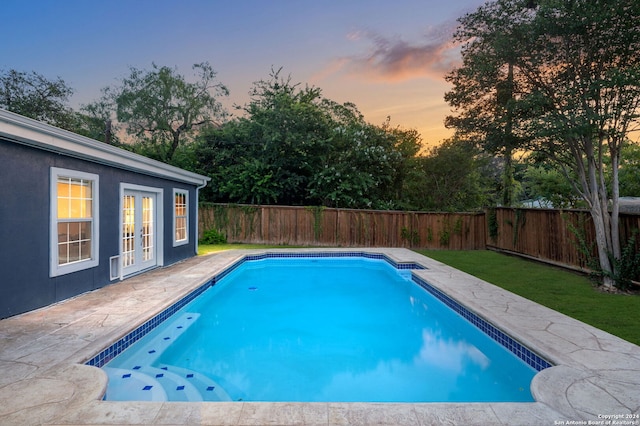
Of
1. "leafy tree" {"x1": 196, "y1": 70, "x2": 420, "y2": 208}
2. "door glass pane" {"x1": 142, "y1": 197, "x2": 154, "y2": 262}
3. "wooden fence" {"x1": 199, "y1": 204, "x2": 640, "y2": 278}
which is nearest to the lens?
"door glass pane" {"x1": 142, "y1": 197, "x2": 154, "y2": 262}

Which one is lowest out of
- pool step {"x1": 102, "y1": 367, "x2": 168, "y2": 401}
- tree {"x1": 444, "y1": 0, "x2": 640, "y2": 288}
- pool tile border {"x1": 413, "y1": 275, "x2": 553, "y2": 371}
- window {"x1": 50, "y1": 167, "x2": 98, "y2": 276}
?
pool step {"x1": 102, "y1": 367, "x2": 168, "y2": 401}

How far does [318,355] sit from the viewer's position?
453cm

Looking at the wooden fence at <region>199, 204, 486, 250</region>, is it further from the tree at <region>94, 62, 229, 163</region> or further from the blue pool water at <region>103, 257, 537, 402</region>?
the tree at <region>94, 62, 229, 163</region>

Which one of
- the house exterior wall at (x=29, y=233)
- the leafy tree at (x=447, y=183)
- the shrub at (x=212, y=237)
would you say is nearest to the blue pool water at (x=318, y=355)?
the house exterior wall at (x=29, y=233)

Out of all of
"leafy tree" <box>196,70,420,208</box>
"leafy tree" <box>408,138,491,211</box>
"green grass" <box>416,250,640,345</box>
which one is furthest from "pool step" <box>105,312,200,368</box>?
"leafy tree" <box>408,138,491,211</box>

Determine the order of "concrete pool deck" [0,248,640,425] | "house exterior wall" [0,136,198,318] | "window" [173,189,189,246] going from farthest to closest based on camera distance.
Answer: "window" [173,189,189,246] → "house exterior wall" [0,136,198,318] → "concrete pool deck" [0,248,640,425]

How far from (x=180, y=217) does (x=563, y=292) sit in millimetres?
8942

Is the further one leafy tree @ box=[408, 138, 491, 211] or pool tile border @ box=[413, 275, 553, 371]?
leafy tree @ box=[408, 138, 491, 211]

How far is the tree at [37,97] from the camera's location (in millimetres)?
21406

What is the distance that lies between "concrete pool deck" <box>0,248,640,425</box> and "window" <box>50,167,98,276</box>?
39.6 inches

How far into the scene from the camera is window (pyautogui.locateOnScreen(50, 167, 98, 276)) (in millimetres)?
5379

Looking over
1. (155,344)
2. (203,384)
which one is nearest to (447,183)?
(155,344)

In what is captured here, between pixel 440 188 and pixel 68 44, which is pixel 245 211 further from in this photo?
pixel 68 44

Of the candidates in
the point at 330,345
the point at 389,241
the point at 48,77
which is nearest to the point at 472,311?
the point at 330,345
